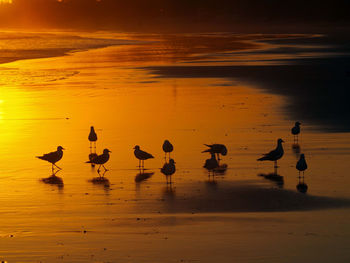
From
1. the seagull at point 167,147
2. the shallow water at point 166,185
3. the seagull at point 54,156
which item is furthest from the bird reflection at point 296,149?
the seagull at point 54,156

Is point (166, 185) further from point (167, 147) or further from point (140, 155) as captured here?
point (167, 147)

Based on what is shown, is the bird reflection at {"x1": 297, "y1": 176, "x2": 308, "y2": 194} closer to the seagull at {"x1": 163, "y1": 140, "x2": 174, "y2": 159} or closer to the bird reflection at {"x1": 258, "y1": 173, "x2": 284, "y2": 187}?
the bird reflection at {"x1": 258, "y1": 173, "x2": 284, "y2": 187}

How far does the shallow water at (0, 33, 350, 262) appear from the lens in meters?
10.8

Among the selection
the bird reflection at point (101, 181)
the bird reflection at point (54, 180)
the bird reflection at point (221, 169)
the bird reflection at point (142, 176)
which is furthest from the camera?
the bird reflection at point (221, 169)

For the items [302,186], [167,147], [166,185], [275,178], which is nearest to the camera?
[302,186]

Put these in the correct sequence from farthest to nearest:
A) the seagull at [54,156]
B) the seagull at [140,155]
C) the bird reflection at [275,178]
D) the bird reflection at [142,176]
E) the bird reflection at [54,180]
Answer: the seagull at [54,156] < the seagull at [140,155] < the bird reflection at [142,176] < the bird reflection at [54,180] < the bird reflection at [275,178]

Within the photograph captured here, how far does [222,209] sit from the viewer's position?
1277 centimetres

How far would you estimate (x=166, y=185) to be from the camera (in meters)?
14.7

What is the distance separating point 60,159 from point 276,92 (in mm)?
15118

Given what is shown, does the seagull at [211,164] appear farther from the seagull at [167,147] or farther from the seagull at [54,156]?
the seagull at [54,156]

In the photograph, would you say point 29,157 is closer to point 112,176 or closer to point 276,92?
point 112,176

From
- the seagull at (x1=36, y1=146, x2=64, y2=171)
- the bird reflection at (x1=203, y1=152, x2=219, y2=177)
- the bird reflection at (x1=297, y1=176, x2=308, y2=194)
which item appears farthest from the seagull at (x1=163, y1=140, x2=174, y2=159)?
the bird reflection at (x1=297, y1=176, x2=308, y2=194)

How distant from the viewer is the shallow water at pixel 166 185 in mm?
10773

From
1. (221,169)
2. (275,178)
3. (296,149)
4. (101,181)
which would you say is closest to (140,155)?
(101,181)
